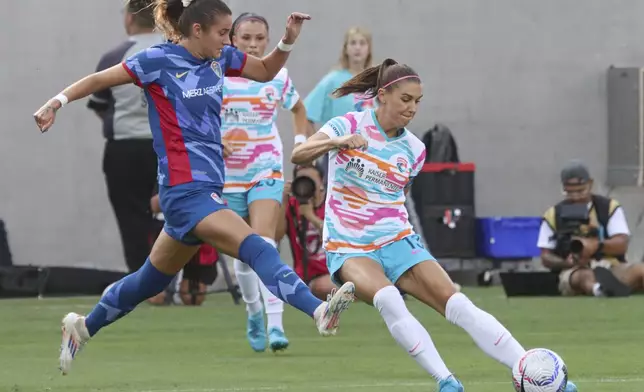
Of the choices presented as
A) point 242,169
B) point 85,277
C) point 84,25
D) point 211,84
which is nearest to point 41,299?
point 85,277

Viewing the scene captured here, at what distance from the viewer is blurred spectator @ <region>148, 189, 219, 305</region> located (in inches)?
573

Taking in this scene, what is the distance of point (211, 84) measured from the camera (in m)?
8.02

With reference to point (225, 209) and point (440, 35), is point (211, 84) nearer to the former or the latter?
point (225, 209)

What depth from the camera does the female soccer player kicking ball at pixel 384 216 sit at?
24.9ft

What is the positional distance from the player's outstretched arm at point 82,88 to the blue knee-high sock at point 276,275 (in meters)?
0.98

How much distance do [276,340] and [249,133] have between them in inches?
56.7

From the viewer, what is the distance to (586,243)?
47.9ft

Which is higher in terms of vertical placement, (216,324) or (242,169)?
(242,169)

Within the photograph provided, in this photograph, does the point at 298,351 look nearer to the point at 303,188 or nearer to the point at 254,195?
the point at 254,195

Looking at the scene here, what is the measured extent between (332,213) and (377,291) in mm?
602

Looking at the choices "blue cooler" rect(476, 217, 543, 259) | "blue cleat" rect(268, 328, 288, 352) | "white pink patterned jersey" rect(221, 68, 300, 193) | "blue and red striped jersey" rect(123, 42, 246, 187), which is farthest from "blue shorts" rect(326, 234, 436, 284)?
"blue cooler" rect(476, 217, 543, 259)

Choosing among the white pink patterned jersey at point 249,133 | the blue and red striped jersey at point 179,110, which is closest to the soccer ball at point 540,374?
the blue and red striped jersey at point 179,110

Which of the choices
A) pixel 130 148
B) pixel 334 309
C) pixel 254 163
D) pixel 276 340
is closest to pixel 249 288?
pixel 276 340

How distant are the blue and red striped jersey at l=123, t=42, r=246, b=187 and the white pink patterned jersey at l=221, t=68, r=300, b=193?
8.26 ft
